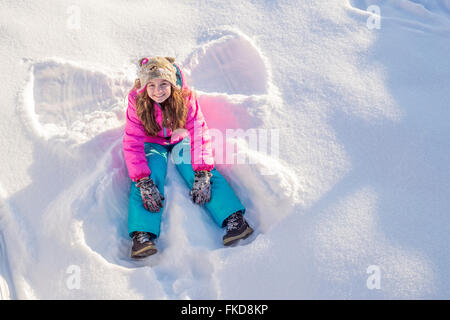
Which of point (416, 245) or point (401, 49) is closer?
point (416, 245)

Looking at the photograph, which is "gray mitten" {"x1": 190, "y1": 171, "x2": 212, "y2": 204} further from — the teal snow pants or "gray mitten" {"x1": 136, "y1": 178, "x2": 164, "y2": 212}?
"gray mitten" {"x1": 136, "y1": 178, "x2": 164, "y2": 212}

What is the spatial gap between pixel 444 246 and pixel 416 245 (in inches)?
4.7

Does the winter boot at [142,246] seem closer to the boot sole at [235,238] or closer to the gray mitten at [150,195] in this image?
the gray mitten at [150,195]

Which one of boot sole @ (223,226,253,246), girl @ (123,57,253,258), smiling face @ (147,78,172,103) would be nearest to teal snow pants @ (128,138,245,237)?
girl @ (123,57,253,258)

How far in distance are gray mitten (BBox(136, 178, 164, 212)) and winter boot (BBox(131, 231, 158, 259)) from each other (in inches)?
5.3

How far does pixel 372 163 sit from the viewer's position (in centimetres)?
203

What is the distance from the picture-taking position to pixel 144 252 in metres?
1.84

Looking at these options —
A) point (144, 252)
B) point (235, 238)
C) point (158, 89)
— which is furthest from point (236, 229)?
point (158, 89)

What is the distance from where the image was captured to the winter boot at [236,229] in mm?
1886

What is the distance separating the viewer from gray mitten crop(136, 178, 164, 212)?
1942 millimetres

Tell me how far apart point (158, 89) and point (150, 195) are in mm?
538
